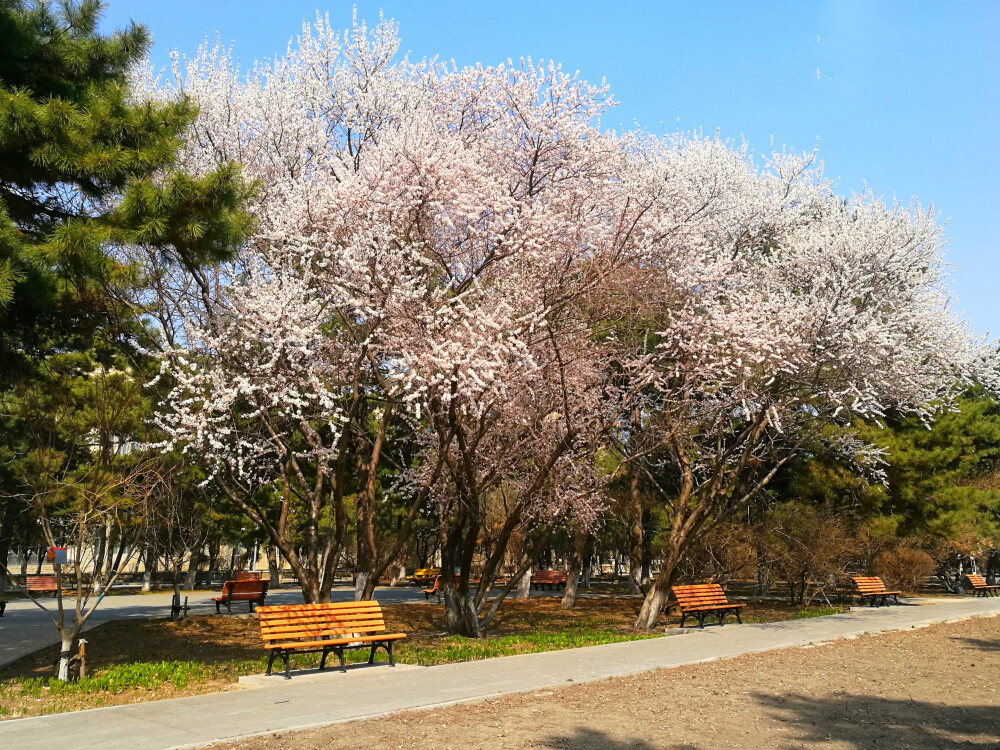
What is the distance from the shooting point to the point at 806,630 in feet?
47.0

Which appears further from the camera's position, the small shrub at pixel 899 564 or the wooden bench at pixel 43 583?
the wooden bench at pixel 43 583

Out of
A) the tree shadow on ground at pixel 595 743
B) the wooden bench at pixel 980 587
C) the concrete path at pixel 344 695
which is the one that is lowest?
the tree shadow on ground at pixel 595 743

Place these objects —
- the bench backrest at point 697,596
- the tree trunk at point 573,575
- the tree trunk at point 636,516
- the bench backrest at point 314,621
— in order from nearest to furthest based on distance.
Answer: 1. the bench backrest at point 314,621
2. the bench backrest at point 697,596
3. the tree trunk at point 636,516
4. the tree trunk at point 573,575

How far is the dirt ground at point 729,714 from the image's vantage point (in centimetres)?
607

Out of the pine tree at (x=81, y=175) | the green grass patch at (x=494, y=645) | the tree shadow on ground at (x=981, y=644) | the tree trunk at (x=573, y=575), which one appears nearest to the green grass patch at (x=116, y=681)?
the green grass patch at (x=494, y=645)

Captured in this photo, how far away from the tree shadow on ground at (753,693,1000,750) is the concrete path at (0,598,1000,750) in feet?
7.71

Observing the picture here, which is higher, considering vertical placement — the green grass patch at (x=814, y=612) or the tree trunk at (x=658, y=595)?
the tree trunk at (x=658, y=595)

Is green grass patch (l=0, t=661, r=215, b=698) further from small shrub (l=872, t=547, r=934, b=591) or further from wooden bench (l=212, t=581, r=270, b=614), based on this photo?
small shrub (l=872, t=547, r=934, b=591)

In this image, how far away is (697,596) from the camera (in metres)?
15.2

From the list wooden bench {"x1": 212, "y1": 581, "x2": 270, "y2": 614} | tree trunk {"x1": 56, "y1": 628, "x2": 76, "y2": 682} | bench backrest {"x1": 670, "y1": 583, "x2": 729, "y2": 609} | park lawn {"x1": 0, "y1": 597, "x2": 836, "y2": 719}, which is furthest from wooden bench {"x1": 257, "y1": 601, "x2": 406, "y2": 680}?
wooden bench {"x1": 212, "y1": 581, "x2": 270, "y2": 614}

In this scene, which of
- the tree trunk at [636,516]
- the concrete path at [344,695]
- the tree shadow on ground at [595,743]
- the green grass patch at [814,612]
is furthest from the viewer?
the tree trunk at [636,516]

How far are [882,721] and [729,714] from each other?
3.96 feet

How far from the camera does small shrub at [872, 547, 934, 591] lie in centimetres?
2298

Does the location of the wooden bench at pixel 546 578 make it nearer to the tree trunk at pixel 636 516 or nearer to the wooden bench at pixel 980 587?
the tree trunk at pixel 636 516
